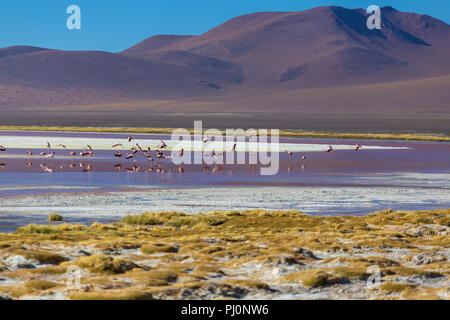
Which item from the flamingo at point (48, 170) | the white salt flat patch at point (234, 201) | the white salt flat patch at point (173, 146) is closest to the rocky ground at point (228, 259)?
the white salt flat patch at point (234, 201)

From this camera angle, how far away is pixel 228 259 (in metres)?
16.1

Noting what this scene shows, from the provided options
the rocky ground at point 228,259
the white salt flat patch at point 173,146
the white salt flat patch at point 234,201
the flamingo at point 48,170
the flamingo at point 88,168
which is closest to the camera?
the rocky ground at point 228,259

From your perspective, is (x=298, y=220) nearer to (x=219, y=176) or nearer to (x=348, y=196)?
(x=348, y=196)

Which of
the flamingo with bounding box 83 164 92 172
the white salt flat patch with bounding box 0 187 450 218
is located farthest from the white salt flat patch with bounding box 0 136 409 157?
the white salt flat patch with bounding box 0 187 450 218

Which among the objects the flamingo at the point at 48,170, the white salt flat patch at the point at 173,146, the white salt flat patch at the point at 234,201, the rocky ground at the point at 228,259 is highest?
the white salt flat patch at the point at 173,146

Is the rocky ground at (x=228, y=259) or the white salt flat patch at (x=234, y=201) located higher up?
the white salt flat patch at (x=234, y=201)

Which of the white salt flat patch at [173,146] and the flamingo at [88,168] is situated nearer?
the flamingo at [88,168]

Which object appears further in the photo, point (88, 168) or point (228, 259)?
point (88, 168)

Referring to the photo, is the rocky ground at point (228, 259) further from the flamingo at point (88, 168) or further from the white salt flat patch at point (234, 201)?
the flamingo at point (88, 168)

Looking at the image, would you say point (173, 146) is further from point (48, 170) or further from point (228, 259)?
point (228, 259)

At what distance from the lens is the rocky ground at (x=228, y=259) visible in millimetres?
13047

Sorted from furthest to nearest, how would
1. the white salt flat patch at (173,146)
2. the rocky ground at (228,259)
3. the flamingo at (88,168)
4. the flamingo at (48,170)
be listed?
the white salt flat patch at (173,146) < the flamingo at (88,168) < the flamingo at (48,170) < the rocky ground at (228,259)

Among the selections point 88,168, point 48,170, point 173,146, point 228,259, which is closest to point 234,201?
point 228,259
